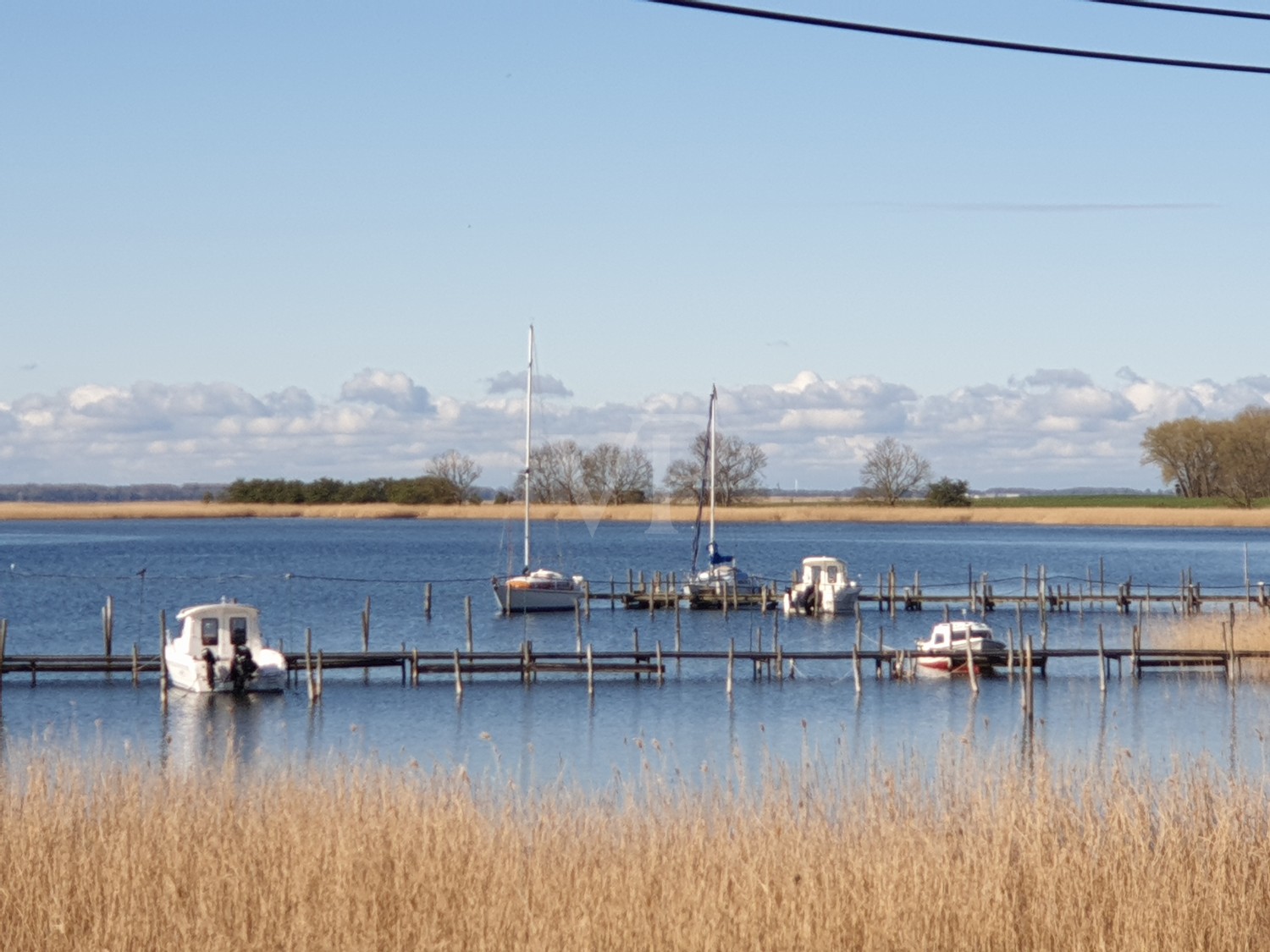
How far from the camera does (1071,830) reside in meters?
13.0

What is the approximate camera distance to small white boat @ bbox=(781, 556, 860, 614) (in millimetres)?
64938

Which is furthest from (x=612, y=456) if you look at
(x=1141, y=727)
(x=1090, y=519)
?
(x=1141, y=727)

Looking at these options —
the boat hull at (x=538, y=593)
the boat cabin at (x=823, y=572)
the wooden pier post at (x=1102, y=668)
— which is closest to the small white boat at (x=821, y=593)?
the boat cabin at (x=823, y=572)

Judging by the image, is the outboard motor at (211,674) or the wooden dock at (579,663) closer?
the outboard motor at (211,674)

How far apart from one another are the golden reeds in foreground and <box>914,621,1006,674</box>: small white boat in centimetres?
2868

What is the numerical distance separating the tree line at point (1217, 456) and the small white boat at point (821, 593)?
290ft

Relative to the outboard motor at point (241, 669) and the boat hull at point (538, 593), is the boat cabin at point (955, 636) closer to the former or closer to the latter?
the outboard motor at point (241, 669)

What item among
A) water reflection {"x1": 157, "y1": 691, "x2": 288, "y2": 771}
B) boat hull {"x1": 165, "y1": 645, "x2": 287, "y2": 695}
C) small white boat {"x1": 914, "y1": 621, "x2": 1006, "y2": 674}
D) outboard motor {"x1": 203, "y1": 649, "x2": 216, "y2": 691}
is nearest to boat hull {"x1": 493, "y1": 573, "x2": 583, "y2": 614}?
small white boat {"x1": 914, "y1": 621, "x2": 1006, "y2": 674}

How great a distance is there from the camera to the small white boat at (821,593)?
64.9 m

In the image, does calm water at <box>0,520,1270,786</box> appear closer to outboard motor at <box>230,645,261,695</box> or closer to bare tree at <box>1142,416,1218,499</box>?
outboard motor at <box>230,645,261,695</box>

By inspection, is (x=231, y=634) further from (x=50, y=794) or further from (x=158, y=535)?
(x=158, y=535)

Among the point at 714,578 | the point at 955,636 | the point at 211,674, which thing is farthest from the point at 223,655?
the point at 714,578

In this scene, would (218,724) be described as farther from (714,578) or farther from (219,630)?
(714,578)

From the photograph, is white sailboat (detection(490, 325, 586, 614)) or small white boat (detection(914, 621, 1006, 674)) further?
white sailboat (detection(490, 325, 586, 614))
